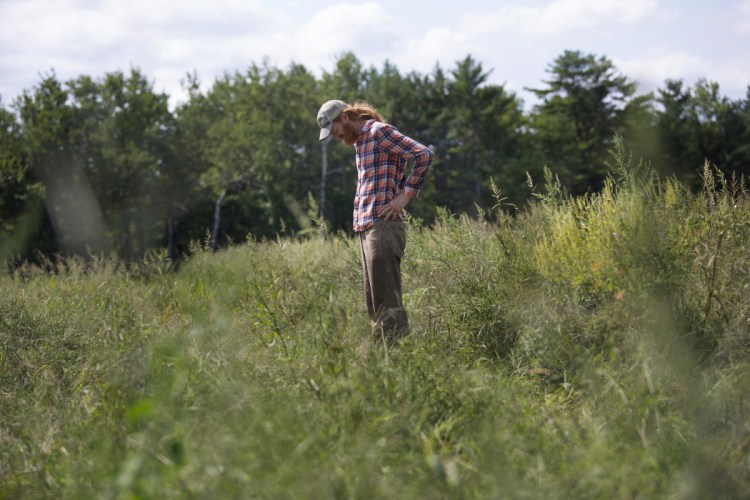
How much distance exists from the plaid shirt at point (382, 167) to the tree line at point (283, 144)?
1315 inches

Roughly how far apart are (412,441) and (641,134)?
4356cm

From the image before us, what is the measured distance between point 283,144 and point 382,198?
3826 cm

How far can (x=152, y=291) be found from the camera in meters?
7.66

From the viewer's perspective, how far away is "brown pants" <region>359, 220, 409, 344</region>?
4434 millimetres

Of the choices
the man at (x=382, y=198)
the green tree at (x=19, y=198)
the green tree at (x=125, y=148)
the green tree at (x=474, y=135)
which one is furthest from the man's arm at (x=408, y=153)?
the green tree at (x=474, y=135)

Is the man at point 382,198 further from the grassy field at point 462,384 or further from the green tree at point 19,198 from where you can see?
the green tree at point 19,198

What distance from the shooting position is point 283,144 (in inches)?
1646

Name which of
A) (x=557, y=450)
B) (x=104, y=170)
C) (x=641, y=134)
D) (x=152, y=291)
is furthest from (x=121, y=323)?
(x=641, y=134)

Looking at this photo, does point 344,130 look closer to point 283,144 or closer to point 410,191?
point 410,191

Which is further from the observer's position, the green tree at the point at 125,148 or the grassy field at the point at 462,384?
the green tree at the point at 125,148

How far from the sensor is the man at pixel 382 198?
176 inches

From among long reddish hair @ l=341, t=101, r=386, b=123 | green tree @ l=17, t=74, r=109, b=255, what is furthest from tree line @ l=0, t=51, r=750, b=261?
long reddish hair @ l=341, t=101, r=386, b=123

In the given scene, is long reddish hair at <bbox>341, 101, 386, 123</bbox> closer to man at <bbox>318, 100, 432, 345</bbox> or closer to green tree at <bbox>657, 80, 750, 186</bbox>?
man at <bbox>318, 100, 432, 345</bbox>

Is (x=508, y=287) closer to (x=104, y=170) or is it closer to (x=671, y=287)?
(x=671, y=287)
